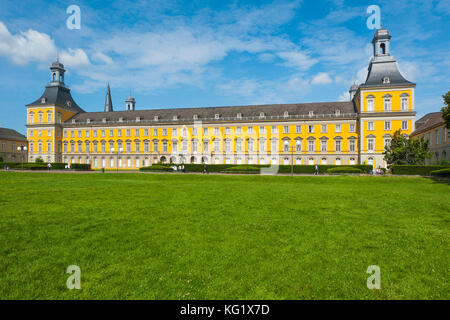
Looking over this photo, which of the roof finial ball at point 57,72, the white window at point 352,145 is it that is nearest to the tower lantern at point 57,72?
the roof finial ball at point 57,72

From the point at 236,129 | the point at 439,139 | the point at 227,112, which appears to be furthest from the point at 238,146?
the point at 439,139

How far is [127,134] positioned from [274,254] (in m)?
62.7

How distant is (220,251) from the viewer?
20.0 ft

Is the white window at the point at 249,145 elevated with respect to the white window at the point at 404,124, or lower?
lower

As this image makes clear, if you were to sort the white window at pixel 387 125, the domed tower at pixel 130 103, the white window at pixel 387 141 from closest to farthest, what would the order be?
the white window at pixel 387 141 < the white window at pixel 387 125 < the domed tower at pixel 130 103

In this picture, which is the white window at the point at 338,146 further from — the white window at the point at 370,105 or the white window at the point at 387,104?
the white window at the point at 387,104

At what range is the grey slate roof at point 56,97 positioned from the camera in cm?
6388

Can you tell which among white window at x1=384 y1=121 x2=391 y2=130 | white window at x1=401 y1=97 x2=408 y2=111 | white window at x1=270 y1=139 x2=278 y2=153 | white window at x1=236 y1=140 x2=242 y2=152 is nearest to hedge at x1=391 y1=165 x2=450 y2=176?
white window at x1=384 y1=121 x2=391 y2=130

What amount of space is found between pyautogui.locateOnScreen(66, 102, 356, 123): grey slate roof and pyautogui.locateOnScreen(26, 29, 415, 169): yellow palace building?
0.21m

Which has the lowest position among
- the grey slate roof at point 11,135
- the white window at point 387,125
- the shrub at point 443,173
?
the shrub at point 443,173

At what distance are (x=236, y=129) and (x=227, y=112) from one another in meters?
5.52

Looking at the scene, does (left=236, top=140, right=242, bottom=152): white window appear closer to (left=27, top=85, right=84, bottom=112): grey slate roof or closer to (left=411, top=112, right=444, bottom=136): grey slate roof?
(left=411, top=112, right=444, bottom=136): grey slate roof

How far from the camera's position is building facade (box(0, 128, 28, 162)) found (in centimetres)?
7000

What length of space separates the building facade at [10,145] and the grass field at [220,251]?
80668mm
